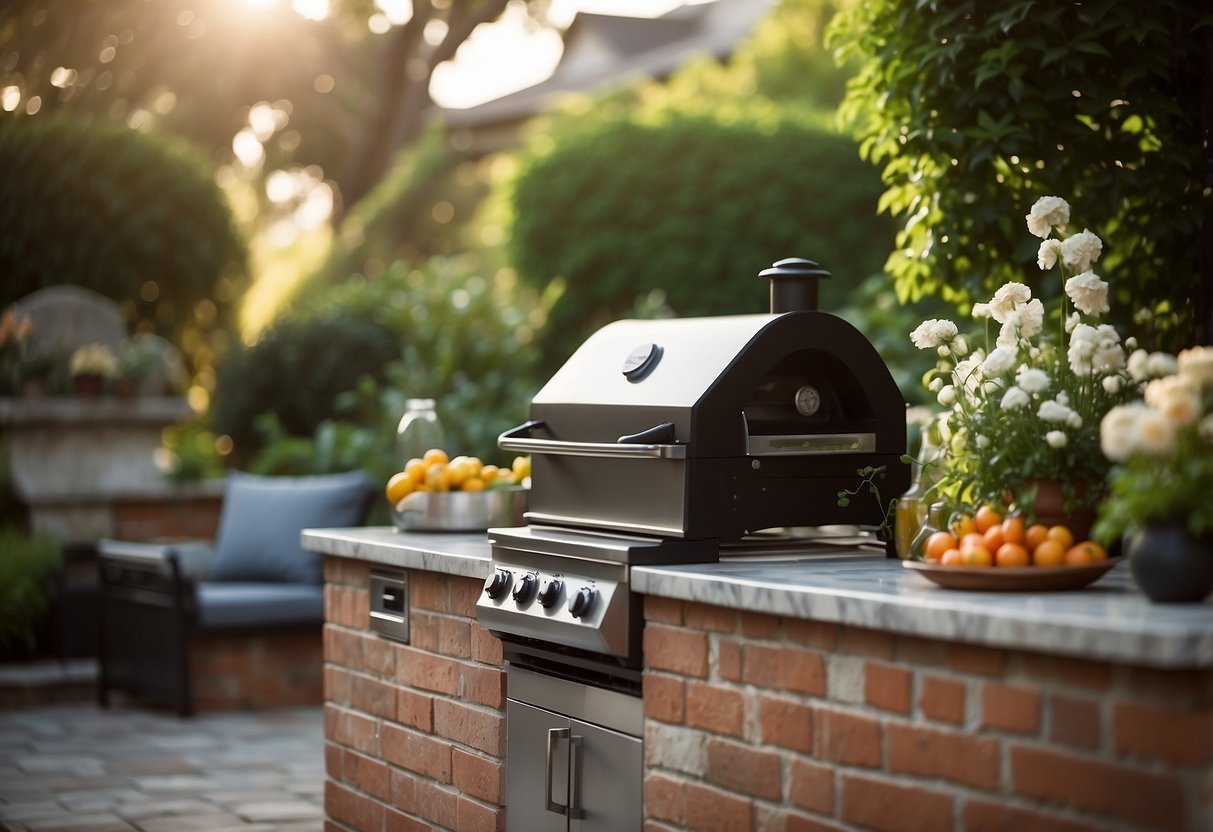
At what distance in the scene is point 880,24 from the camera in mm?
4320

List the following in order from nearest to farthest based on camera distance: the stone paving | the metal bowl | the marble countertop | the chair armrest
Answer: the marble countertop < the metal bowl < the stone paving < the chair armrest

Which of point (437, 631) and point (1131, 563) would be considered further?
point (437, 631)

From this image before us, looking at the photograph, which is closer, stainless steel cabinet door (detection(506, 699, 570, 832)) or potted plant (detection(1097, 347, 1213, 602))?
potted plant (detection(1097, 347, 1213, 602))

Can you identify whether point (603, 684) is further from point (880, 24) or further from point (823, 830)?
point (880, 24)

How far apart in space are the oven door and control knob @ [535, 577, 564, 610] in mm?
199

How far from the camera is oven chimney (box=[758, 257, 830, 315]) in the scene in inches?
130

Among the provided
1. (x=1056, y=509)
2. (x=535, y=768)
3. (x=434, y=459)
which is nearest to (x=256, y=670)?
(x=434, y=459)

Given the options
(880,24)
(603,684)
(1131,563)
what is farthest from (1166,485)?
(880,24)

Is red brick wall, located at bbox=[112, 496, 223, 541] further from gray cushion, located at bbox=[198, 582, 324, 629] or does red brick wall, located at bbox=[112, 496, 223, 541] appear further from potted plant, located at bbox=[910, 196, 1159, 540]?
potted plant, located at bbox=[910, 196, 1159, 540]

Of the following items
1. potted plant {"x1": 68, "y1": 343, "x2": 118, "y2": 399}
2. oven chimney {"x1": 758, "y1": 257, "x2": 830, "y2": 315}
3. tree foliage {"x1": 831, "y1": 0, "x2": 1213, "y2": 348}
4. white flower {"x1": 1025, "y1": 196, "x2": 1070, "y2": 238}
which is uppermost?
tree foliage {"x1": 831, "y1": 0, "x2": 1213, "y2": 348}

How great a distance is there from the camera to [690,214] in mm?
10695

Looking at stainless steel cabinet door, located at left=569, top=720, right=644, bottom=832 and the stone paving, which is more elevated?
stainless steel cabinet door, located at left=569, top=720, right=644, bottom=832

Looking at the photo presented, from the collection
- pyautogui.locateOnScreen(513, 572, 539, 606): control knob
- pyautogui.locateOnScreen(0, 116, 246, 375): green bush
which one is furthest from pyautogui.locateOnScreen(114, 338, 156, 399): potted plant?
pyautogui.locateOnScreen(513, 572, 539, 606): control knob

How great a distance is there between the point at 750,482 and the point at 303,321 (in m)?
7.42
